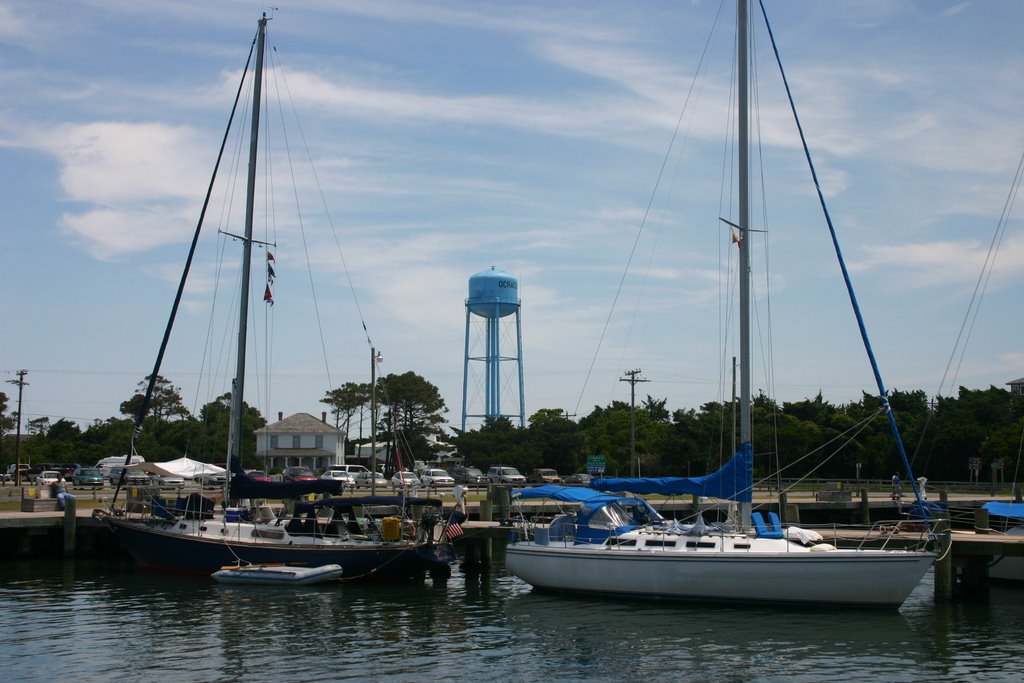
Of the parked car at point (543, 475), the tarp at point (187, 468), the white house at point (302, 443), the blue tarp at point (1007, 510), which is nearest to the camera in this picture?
the blue tarp at point (1007, 510)

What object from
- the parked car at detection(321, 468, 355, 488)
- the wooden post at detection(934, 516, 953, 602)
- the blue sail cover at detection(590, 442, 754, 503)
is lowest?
the wooden post at detection(934, 516, 953, 602)

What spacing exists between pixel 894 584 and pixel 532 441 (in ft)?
197

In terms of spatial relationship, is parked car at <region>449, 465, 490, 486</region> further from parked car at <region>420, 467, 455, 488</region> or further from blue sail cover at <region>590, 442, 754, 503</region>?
blue sail cover at <region>590, 442, 754, 503</region>

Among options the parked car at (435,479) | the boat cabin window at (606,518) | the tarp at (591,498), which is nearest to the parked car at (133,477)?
the parked car at (435,479)

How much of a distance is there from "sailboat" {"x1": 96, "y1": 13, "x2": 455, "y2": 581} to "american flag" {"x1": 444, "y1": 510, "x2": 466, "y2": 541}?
0.30 meters

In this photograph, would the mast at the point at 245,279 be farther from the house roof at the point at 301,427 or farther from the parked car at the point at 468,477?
the house roof at the point at 301,427

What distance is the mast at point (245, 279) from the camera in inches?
1276

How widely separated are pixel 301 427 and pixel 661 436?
112 ft

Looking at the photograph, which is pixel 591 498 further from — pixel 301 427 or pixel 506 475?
pixel 301 427

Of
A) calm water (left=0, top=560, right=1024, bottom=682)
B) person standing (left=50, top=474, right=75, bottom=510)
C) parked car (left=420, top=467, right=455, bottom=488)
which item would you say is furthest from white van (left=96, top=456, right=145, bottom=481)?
calm water (left=0, top=560, right=1024, bottom=682)

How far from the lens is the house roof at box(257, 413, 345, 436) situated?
92.8 m

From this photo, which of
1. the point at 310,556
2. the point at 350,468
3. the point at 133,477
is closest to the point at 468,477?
the point at 350,468

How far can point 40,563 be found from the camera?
117ft

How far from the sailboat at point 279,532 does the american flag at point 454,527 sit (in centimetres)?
30
